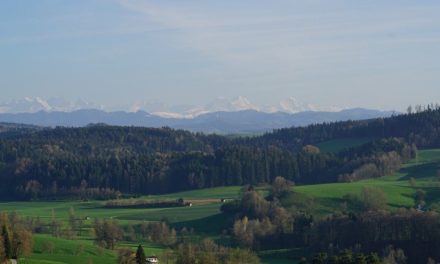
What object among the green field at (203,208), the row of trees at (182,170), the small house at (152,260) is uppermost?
the row of trees at (182,170)

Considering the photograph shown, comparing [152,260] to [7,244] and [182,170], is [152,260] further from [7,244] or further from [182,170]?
[182,170]

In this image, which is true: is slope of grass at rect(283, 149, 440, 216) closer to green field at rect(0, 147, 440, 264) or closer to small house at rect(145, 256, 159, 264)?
green field at rect(0, 147, 440, 264)

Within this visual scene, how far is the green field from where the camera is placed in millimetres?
84125

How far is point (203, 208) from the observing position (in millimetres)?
126375

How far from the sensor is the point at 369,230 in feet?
286

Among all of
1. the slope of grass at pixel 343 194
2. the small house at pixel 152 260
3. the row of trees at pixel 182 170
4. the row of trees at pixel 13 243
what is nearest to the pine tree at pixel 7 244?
the row of trees at pixel 13 243

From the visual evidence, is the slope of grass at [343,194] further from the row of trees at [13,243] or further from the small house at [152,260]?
the row of trees at [13,243]

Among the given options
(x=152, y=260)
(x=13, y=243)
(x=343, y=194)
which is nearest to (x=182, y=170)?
(x=343, y=194)

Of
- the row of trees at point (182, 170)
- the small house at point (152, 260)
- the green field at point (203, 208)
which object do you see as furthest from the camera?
the row of trees at point (182, 170)

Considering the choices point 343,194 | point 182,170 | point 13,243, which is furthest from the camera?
point 182,170

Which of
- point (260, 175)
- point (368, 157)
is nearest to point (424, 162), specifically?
point (368, 157)

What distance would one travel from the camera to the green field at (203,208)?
8412 cm

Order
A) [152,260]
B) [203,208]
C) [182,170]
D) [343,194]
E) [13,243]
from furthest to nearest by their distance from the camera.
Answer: [182,170] < [203,208] < [343,194] < [152,260] < [13,243]

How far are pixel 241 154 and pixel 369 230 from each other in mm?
96504
